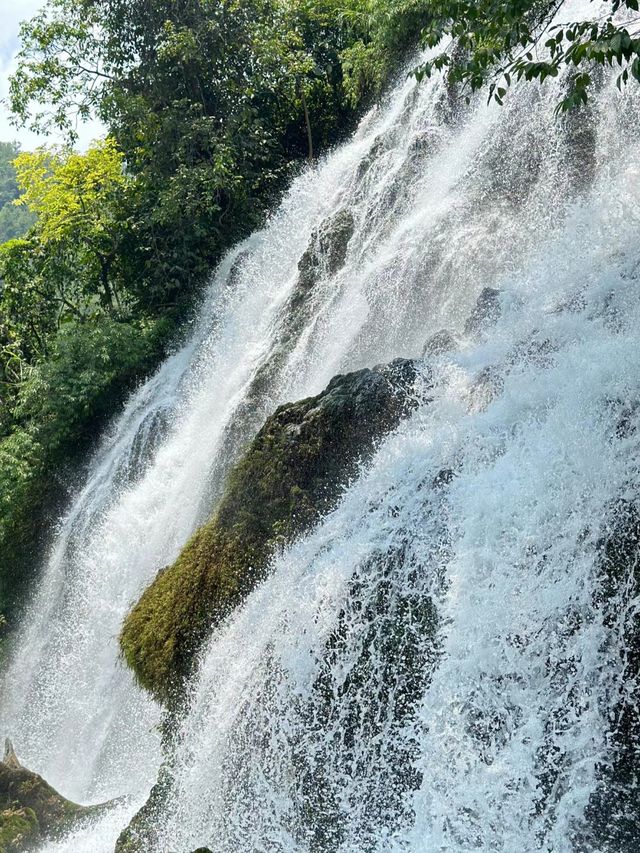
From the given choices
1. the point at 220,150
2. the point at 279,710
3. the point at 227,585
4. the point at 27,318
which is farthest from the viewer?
the point at 27,318

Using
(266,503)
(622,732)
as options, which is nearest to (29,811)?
(266,503)

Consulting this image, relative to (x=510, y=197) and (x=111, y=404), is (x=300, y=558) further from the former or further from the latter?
(x=111, y=404)

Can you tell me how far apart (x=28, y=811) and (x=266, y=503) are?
12.7 ft

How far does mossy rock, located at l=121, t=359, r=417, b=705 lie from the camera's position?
8.20 metres

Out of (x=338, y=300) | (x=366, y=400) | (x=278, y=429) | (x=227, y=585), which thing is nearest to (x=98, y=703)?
(x=227, y=585)

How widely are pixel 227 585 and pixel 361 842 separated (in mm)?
2895

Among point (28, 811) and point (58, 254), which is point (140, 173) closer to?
point (58, 254)

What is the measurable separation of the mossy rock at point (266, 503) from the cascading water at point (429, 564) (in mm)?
339

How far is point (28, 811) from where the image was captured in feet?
29.7

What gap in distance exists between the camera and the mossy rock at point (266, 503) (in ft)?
26.9

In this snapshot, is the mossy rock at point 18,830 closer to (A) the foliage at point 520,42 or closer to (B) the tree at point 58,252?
(A) the foliage at point 520,42

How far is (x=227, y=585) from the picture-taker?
8453mm

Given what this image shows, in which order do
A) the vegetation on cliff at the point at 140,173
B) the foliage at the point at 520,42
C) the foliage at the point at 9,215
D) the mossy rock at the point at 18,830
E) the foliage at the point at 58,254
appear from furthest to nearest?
the foliage at the point at 9,215
the foliage at the point at 58,254
the vegetation on cliff at the point at 140,173
the mossy rock at the point at 18,830
the foliage at the point at 520,42

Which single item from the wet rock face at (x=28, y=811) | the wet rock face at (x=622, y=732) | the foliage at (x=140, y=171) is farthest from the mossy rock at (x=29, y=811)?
the foliage at (x=140, y=171)
